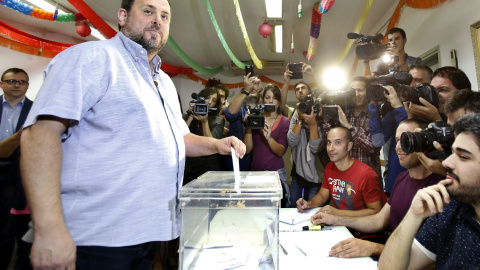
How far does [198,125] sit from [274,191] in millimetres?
1848

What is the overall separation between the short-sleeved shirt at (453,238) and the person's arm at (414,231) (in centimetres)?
5

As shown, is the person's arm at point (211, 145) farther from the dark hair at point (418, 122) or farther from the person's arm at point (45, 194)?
the dark hair at point (418, 122)

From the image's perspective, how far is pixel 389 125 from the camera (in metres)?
1.96

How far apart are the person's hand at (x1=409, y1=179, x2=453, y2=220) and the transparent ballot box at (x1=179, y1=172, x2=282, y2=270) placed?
1.63 feet

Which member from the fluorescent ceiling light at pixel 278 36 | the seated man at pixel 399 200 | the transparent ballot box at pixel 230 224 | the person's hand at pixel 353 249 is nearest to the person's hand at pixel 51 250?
the transparent ballot box at pixel 230 224

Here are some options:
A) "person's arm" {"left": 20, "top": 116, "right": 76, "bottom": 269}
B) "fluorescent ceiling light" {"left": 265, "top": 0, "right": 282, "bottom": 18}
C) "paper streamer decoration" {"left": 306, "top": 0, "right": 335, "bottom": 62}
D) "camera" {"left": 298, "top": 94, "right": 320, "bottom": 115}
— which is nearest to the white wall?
"paper streamer decoration" {"left": 306, "top": 0, "right": 335, "bottom": 62}

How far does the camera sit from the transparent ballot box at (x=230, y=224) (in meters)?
0.77

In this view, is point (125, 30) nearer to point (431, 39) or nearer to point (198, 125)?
point (198, 125)

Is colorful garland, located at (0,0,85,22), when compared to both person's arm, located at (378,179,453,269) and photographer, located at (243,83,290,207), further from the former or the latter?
person's arm, located at (378,179,453,269)

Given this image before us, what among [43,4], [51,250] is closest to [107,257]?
[51,250]

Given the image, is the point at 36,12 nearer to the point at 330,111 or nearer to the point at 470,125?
the point at 330,111

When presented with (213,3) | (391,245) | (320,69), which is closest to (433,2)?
(213,3)

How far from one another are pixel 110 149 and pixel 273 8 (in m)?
3.43

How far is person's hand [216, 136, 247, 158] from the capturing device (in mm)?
948
